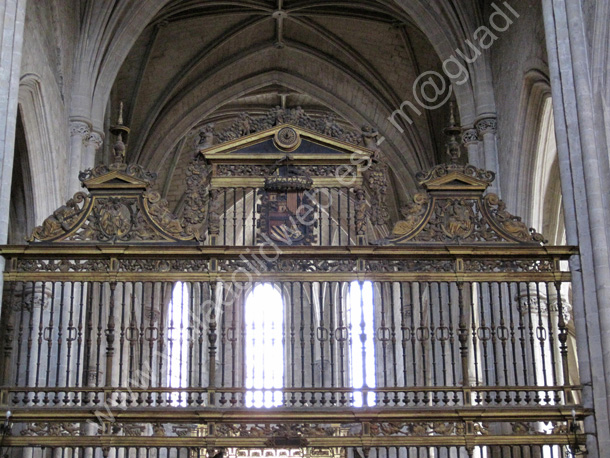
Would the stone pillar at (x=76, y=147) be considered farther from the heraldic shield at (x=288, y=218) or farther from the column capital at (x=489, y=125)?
the heraldic shield at (x=288, y=218)

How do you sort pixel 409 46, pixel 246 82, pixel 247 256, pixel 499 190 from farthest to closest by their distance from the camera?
1. pixel 246 82
2. pixel 409 46
3. pixel 499 190
4. pixel 247 256

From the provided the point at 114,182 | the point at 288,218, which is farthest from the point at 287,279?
the point at 114,182

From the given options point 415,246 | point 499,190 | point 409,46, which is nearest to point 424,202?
point 415,246

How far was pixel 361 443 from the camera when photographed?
10180mm

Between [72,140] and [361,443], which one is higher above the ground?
[72,140]

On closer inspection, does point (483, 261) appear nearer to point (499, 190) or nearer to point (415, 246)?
point (415, 246)

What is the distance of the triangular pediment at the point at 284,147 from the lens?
11.3 m

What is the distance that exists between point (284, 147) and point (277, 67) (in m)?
14.4

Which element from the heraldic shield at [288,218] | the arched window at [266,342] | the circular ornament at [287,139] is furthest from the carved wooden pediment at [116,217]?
the arched window at [266,342]

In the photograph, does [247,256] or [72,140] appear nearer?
[247,256]

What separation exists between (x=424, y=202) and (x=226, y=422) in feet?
10.9

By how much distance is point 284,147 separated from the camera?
37.1ft

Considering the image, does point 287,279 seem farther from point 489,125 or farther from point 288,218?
point 489,125

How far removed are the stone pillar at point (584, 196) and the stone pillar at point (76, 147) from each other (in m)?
9.00
